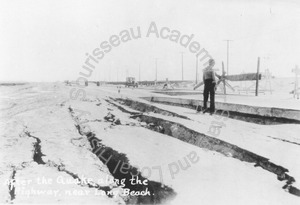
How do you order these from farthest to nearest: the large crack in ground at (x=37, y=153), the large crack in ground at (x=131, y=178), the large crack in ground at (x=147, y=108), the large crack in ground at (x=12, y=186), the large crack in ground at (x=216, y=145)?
1. the large crack in ground at (x=147, y=108)
2. the large crack in ground at (x=37, y=153)
3. the large crack in ground at (x=216, y=145)
4. the large crack in ground at (x=131, y=178)
5. the large crack in ground at (x=12, y=186)

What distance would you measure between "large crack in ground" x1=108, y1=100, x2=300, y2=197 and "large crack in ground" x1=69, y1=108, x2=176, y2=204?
4.64ft

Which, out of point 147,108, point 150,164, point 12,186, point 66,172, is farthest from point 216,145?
point 147,108

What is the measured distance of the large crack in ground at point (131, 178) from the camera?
3.50 meters

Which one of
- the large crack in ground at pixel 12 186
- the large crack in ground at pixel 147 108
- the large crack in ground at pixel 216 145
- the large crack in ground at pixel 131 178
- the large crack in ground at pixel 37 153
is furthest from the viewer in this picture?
the large crack in ground at pixel 147 108

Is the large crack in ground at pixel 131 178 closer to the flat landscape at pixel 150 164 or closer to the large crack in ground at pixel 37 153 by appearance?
the flat landscape at pixel 150 164

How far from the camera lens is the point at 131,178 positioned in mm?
3996

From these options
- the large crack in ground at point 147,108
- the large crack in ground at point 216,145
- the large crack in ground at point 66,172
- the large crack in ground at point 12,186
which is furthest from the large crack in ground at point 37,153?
the large crack in ground at point 147,108

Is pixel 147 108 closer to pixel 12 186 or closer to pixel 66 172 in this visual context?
pixel 66 172

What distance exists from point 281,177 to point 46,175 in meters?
2.94

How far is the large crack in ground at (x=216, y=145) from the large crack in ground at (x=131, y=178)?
Result: 1.41 metres

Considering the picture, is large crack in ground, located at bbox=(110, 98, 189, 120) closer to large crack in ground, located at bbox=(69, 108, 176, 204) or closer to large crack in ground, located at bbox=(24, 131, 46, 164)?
large crack in ground, located at bbox=(69, 108, 176, 204)

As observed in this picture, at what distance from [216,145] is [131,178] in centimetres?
193

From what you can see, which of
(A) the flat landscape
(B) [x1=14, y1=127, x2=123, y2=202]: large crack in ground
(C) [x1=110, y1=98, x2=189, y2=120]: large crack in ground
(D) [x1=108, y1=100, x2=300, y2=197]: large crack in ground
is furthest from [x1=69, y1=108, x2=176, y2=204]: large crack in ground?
(C) [x1=110, y1=98, x2=189, y2=120]: large crack in ground

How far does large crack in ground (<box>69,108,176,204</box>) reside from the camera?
11.5 feet
